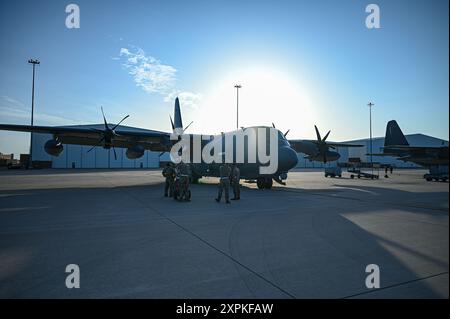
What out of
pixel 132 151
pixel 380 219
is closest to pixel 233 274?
pixel 380 219

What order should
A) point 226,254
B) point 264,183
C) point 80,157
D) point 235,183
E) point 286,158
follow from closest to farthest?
point 226,254
point 235,183
point 286,158
point 264,183
point 80,157

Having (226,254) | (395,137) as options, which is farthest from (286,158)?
(395,137)

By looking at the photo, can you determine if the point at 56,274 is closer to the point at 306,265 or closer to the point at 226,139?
the point at 306,265

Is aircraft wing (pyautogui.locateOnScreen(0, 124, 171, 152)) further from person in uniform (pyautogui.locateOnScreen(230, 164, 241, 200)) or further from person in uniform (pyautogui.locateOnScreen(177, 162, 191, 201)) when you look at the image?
person in uniform (pyautogui.locateOnScreen(230, 164, 241, 200))

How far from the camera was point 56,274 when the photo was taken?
358 cm

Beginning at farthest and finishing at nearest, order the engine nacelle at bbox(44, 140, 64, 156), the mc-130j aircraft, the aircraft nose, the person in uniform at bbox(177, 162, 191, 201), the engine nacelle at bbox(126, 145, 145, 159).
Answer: the engine nacelle at bbox(126, 145, 145, 159)
the engine nacelle at bbox(44, 140, 64, 156)
the mc-130j aircraft
the aircraft nose
the person in uniform at bbox(177, 162, 191, 201)

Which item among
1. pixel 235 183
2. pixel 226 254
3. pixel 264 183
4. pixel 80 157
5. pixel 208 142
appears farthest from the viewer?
pixel 80 157

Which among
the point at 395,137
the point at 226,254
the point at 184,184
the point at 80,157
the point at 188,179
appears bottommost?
the point at 226,254

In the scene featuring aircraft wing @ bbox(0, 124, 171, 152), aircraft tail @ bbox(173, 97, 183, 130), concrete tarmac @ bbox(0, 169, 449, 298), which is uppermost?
aircraft tail @ bbox(173, 97, 183, 130)

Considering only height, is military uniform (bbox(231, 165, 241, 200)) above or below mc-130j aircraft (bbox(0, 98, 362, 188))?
below

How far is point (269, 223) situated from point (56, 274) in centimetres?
478

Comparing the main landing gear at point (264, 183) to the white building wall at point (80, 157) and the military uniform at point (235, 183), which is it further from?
the white building wall at point (80, 157)

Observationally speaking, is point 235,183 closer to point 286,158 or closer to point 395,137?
point 286,158

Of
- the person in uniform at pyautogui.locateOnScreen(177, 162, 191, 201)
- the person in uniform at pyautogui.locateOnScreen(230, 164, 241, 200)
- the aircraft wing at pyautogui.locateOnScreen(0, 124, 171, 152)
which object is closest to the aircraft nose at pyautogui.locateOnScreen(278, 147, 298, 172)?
the person in uniform at pyautogui.locateOnScreen(230, 164, 241, 200)
